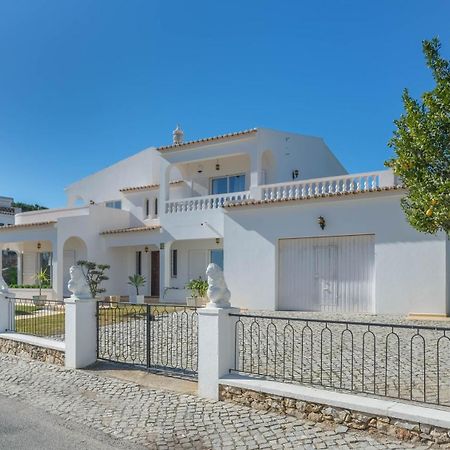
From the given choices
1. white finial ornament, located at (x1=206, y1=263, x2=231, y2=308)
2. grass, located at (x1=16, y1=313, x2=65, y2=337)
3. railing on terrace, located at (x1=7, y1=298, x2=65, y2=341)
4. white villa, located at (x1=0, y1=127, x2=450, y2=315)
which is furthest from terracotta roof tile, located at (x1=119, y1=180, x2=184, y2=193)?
white finial ornament, located at (x1=206, y1=263, x2=231, y2=308)

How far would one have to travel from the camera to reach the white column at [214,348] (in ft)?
22.3

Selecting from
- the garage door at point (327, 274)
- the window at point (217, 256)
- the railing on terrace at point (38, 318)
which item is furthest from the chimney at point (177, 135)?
the railing on terrace at point (38, 318)

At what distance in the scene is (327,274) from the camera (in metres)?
15.6

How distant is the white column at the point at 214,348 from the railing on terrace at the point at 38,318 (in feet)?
15.8

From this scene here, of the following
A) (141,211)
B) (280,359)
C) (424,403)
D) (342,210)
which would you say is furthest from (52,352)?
(141,211)

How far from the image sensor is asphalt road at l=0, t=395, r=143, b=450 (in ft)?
17.7

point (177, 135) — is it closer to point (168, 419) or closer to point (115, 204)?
A: point (115, 204)

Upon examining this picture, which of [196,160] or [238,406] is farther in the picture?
[196,160]

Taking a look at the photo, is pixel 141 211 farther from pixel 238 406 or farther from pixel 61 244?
pixel 238 406

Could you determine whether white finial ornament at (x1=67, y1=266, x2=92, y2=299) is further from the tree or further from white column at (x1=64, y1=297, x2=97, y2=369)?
the tree

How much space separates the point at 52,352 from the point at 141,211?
1512 cm

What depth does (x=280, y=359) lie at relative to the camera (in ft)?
28.3

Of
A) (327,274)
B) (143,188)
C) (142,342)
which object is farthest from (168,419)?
(143,188)

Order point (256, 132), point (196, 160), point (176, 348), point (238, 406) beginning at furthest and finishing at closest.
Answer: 1. point (196, 160)
2. point (256, 132)
3. point (176, 348)
4. point (238, 406)
